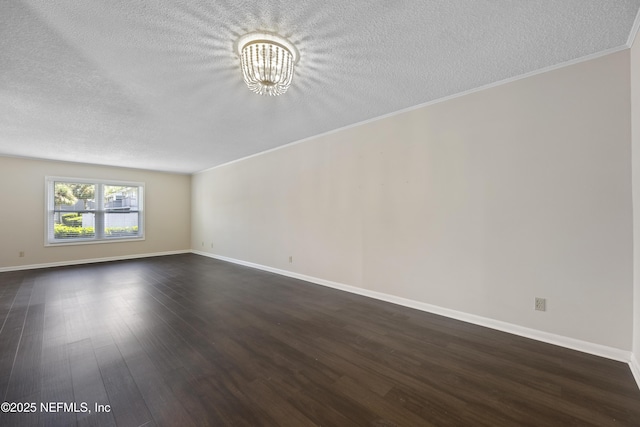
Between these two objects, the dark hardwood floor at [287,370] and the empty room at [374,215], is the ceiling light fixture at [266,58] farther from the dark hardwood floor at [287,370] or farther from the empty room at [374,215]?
the dark hardwood floor at [287,370]

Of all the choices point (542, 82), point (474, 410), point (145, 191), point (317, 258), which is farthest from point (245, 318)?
point (145, 191)

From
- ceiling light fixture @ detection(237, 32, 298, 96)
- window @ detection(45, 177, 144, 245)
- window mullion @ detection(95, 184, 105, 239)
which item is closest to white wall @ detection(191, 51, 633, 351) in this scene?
ceiling light fixture @ detection(237, 32, 298, 96)

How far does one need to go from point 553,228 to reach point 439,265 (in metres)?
1.06

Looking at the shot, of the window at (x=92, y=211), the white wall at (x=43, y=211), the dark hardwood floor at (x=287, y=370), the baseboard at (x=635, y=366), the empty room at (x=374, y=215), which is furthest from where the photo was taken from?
the window at (x=92, y=211)

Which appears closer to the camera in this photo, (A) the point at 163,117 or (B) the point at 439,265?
(B) the point at 439,265

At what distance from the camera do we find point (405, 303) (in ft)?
10.3

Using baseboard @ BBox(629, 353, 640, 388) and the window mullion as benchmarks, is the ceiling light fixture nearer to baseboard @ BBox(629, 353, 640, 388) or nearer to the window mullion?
baseboard @ BBox(629, 353, 640, 388)

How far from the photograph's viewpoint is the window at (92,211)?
5.63 metres

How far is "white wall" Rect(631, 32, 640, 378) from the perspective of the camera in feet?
5.86

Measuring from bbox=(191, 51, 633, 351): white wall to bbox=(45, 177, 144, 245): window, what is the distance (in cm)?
556

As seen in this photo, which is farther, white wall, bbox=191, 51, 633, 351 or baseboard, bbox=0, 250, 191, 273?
baseboard, bbox=0, 250, 191, 273

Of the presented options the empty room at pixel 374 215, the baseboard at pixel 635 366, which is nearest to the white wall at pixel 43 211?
the empty room at pixel 374 215

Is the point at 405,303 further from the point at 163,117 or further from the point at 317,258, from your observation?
the point at 163,117

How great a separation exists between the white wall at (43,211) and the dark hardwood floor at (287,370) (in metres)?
3.13
